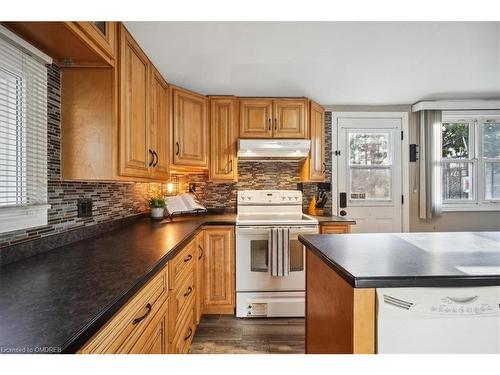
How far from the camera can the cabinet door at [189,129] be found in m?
2.49

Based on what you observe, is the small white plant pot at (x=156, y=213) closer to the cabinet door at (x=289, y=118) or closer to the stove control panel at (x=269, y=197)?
the stove control panel at (x=269, y=197)

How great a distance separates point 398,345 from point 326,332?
0.34m

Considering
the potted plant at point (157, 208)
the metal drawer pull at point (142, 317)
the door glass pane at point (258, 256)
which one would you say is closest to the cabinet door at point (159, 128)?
the potted plant at point (157, 208)

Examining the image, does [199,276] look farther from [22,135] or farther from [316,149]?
[316,149]

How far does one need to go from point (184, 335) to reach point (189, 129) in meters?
1.80

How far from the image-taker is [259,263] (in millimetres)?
2396

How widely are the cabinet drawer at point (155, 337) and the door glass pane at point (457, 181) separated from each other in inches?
133

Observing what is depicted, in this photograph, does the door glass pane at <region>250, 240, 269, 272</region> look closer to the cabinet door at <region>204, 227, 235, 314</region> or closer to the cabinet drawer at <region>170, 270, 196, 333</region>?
the cabinet door at <region>204, 227, 235, 314</region>

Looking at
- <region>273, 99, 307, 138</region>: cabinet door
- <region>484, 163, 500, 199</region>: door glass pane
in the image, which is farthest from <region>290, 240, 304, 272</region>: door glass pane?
<region>484, 163, 500, 199</region>: door glass pane

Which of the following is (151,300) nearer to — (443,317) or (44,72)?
(443,317)

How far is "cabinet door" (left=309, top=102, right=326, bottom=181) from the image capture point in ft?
9.39

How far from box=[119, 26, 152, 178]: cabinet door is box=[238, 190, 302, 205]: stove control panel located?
129 cm

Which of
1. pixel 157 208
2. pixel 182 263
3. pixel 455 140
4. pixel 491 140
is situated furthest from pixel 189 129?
pixel 491 140
